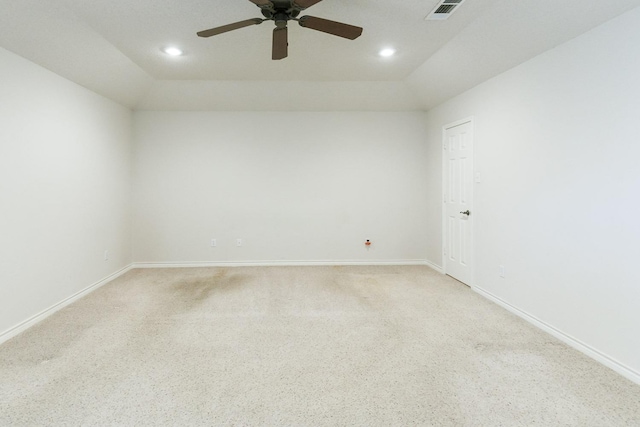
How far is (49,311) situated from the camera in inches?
125

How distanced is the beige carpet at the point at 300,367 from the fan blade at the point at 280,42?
2.33 m

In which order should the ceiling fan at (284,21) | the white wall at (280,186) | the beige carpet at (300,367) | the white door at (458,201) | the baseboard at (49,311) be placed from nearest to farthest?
the beige carpet at (300,367) → the ceiling fan at (284,21) → the baseboard at (49,311) → the white door at (458,201) → the white wall at (280,186)

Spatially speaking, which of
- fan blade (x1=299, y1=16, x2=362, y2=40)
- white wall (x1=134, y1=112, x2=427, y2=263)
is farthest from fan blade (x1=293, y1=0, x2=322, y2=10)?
white wall (x1=134, y1=112, x2=427, y2=263)

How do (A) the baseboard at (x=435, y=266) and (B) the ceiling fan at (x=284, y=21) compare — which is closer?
(B) the ceiling fan at (x=284, y=21)

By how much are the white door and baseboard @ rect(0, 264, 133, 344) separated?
15.1 feet

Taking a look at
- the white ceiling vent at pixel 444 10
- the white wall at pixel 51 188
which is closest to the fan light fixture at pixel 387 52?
the white ceiling vent at pixel 444 10

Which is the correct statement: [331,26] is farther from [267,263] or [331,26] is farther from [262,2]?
[267,263]

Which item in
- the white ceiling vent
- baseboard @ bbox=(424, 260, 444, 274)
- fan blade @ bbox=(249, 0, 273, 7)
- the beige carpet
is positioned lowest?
the beige carpet

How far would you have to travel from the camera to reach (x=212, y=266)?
5.09 m

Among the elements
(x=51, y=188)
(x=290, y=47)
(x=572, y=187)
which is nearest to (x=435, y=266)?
(x=572, y=187)

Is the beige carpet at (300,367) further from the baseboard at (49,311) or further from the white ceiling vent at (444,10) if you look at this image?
the white ceiling vent at (444,10)

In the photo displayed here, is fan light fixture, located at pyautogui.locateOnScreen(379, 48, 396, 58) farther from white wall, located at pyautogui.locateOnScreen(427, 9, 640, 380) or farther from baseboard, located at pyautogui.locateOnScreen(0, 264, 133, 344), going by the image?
baseboard, located at pyautogui.locateOnScreen(0, 264, 133, 344)

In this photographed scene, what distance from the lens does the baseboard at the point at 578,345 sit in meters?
2.12

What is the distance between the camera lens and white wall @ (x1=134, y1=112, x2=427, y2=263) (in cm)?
502
